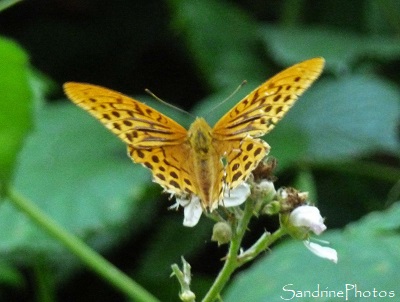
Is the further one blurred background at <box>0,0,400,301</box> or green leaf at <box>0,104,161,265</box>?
green leaf at <box>0,104,161,265</box>

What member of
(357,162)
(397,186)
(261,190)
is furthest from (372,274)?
(357,162)

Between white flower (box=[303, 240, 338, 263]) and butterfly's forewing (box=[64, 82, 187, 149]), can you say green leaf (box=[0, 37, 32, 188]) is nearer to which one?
butterfly's forewing (box=[64, 82, 187, 149])

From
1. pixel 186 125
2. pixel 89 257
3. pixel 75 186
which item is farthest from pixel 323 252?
pixel 186 125

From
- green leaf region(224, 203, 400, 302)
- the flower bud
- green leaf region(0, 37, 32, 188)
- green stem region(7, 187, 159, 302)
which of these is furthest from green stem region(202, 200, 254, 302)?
green leaf region(0, 37, 32, 188)

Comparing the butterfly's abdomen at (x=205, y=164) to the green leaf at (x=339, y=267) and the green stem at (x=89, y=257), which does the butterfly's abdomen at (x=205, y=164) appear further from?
the green stem at (x=89, y=257)

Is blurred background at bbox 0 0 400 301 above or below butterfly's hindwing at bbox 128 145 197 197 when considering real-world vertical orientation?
below

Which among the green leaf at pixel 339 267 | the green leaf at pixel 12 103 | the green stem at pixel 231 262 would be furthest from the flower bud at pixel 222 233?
the green leaf at pixel 12 103

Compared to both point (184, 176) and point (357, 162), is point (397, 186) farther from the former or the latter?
point (184, 176)
